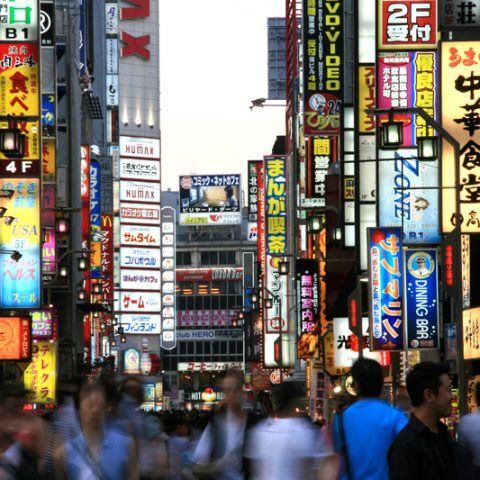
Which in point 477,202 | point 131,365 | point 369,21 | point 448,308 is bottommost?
point 131,365

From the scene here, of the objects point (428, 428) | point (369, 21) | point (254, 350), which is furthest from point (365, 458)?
point (254, 350)

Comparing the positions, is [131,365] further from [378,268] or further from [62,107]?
[378,268]

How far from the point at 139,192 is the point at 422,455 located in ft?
310

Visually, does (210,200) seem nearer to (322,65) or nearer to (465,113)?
(322,65)

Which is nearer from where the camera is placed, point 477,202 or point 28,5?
point 477,202

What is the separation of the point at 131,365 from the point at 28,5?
64.4 meters

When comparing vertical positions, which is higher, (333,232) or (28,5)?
(28,5)

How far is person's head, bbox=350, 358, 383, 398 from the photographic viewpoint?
8.94m

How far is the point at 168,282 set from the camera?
119250 millimetres

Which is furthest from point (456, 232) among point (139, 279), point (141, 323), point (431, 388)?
point (141, 323)

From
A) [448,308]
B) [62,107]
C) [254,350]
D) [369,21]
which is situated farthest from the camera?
[254,350]

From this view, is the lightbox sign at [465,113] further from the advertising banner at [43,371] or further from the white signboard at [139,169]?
the white signboard at [139,169]

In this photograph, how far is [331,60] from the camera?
49.4 metres

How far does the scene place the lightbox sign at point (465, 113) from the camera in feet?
86.8
